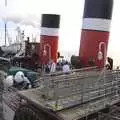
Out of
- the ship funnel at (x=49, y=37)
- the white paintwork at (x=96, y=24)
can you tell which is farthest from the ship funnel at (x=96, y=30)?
the ship funnel at (x=49, y=37)

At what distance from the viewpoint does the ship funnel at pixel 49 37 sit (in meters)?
6.45

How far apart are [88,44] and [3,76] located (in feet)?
5.29

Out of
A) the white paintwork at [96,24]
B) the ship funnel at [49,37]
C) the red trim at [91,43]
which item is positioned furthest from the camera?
the ship funnel at [49,37]

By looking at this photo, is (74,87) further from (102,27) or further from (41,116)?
(102,27)

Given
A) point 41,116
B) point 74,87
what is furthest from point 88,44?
point 41,116

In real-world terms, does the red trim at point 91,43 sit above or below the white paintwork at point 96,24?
below

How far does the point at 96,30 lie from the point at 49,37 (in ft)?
6.86

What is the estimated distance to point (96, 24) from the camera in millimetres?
4648

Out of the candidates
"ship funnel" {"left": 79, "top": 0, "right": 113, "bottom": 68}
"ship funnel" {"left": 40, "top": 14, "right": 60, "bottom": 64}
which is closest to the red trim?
"ship funnel" {"left": 79, "top": 0, "right": 113, "bottom": 68}

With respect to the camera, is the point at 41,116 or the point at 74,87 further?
the point at 74,87

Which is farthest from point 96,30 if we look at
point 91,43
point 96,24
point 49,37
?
point 49,37

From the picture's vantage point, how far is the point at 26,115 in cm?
312

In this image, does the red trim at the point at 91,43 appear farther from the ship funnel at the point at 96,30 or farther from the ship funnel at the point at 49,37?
the ship funnel at the point at 49,37

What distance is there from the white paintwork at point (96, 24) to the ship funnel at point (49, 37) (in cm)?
182
